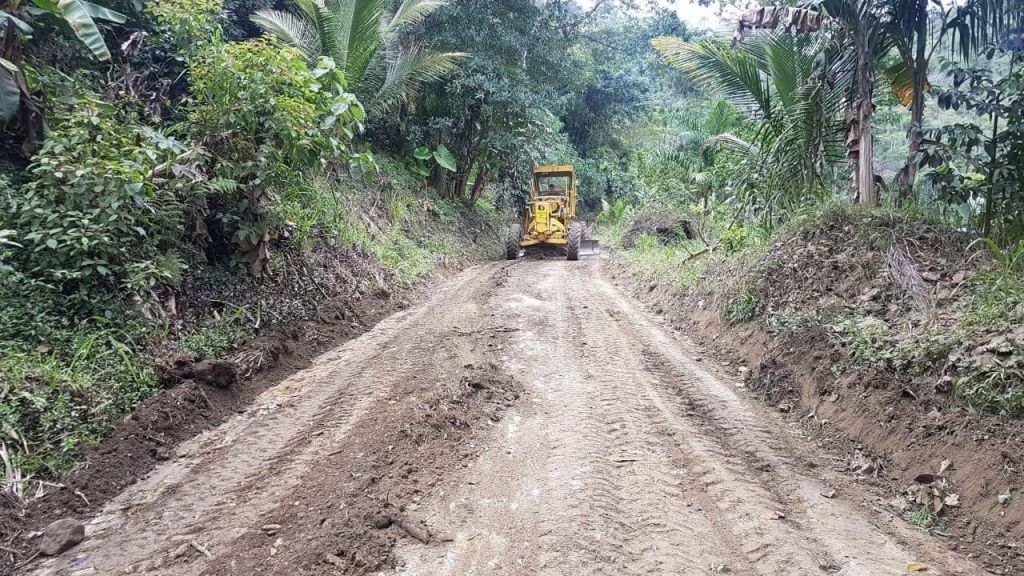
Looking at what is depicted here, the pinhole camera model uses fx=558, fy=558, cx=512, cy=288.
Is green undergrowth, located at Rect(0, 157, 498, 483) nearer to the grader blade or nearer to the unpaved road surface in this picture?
the unpaved road surface

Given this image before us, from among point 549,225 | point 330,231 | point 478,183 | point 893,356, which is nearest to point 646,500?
point 893,356

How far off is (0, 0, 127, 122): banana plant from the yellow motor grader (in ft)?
37.9

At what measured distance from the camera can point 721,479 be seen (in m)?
3.33

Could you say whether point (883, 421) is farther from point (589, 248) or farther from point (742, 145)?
point (589, 248)

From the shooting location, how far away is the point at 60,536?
2.74 metres

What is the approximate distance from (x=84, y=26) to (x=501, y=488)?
5.24 meters

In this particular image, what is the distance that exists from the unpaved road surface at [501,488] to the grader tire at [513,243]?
10612mm

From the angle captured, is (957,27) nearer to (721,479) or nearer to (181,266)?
(721,479)

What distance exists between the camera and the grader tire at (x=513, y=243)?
1588cm

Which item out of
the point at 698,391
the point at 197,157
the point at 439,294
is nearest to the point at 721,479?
the point at 698,391

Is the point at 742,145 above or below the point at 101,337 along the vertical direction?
above

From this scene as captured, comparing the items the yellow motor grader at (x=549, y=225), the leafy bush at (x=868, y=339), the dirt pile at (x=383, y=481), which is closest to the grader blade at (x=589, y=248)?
the yellow motor grader at (x=549, y=225)

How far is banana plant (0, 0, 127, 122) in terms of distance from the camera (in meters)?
4.57

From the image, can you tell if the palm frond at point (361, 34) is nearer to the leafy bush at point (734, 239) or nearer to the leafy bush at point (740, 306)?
the leafy bush at point (734, 239)
